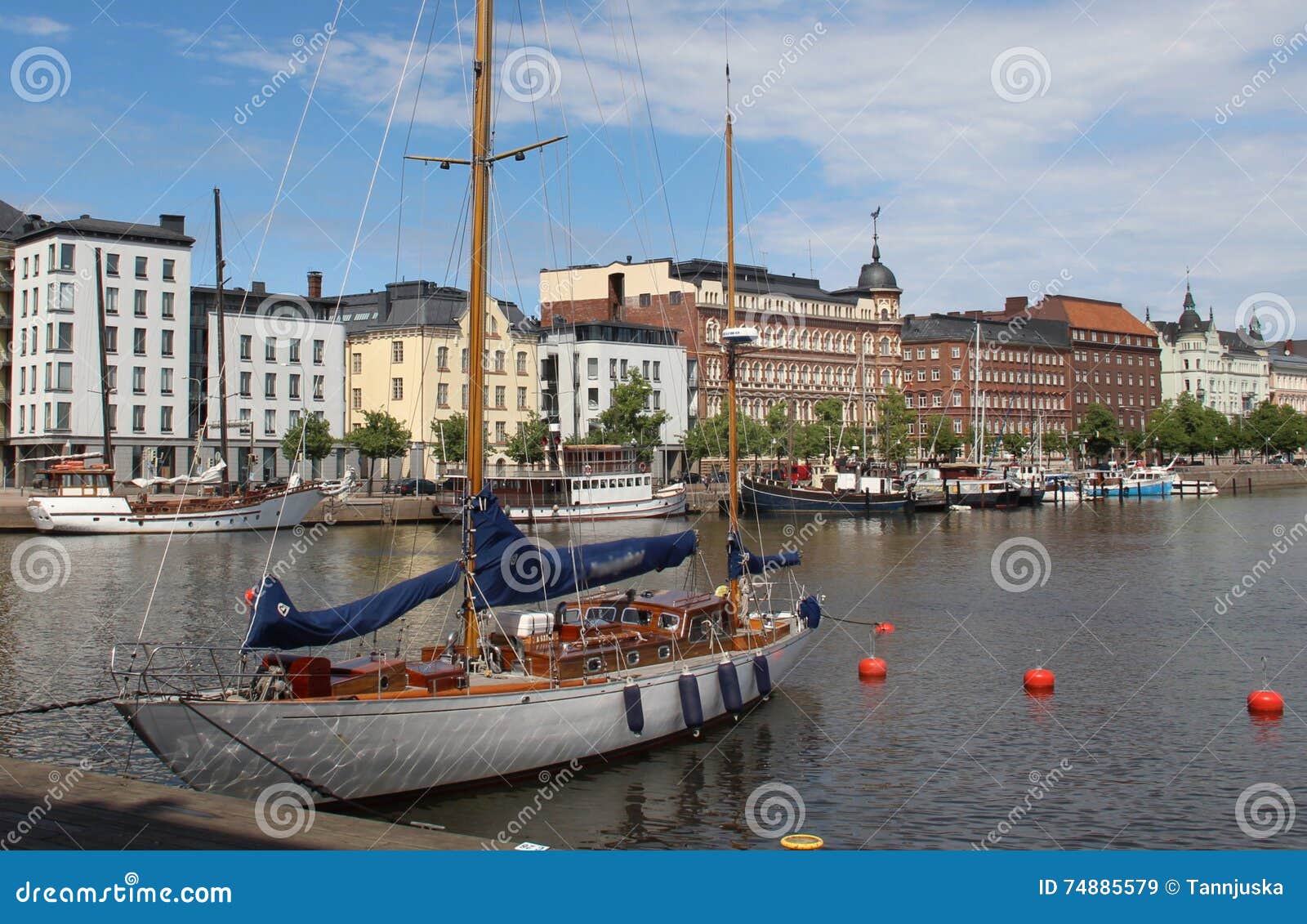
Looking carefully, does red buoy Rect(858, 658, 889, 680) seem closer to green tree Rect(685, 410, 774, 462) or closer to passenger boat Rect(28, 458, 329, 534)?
passenger boat Rect(28, 458, 329, 534)

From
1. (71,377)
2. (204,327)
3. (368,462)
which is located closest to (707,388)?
(368,462)

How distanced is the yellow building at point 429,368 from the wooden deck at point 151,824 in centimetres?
8538

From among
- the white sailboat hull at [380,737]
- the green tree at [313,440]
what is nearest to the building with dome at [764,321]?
the green tree at [313,440]

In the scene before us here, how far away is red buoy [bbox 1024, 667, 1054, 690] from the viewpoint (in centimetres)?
3048

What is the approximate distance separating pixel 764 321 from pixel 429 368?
4306cm

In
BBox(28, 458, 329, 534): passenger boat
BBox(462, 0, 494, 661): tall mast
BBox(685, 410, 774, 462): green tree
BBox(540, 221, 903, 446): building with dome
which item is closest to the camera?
BBox(462, 0, 494, 661): tall mast

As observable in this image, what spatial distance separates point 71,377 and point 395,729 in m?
80.8

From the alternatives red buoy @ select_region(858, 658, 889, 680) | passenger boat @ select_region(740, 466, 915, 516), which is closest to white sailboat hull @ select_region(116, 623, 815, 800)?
red buoy @ select_region(858, 658, 889, 680)

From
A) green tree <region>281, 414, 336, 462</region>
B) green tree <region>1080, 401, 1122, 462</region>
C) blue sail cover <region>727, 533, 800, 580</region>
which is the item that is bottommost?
blue sail cover <region>727, 533, 800, 580</region>

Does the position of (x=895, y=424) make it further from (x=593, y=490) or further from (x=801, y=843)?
(x=801, y=843)

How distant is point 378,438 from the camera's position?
9388 centimetres

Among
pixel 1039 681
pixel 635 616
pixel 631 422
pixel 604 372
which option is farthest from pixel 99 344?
pixel 1039 681

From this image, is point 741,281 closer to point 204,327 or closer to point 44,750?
point 204,327

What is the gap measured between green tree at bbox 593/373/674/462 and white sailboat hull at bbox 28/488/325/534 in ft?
108
